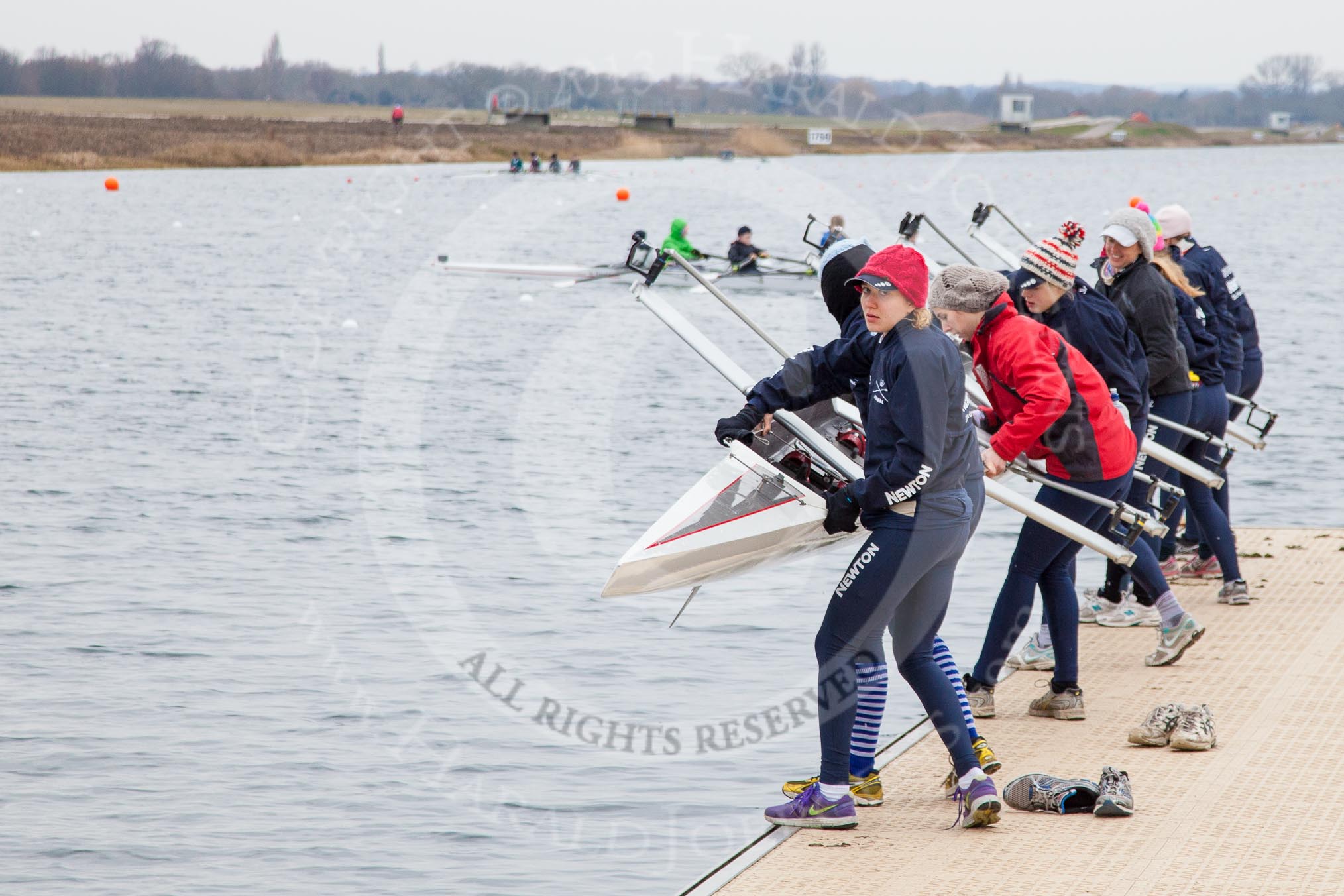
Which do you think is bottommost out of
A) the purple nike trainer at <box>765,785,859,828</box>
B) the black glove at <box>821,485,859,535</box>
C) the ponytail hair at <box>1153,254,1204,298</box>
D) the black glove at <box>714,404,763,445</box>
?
the purple nike trainer at <box>765,785,859,828</box>

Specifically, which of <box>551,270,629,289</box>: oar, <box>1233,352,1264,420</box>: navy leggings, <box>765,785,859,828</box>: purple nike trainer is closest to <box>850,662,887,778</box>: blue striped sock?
<box>765,785,859,828</box>: purple nike trainer

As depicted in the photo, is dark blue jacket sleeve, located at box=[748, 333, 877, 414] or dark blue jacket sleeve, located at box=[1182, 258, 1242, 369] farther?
dark blue jacket sleeve, located at box=[1182, 258, 1242, 369]

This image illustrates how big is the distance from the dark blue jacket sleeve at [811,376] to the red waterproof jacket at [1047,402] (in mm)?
826

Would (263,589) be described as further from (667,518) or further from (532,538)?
(667,518)

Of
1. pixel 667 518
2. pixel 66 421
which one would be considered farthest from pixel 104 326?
pixel 667 518

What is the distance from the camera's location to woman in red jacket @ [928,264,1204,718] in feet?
17.9

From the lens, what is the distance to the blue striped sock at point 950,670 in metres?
4.96

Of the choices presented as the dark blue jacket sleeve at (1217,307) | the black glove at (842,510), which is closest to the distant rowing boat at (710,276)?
the dark blue jacket sleeve at (1217,307)

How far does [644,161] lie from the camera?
90750mm

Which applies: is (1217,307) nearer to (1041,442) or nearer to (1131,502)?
(1131,502)

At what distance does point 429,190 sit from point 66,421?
1955 inches

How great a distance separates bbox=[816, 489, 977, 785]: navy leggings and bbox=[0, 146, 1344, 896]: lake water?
1253 mm

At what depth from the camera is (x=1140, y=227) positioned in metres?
6.85

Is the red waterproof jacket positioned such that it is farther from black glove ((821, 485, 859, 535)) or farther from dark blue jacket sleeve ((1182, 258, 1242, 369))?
dark blue jacket sleeve ((1182, 258, 1242, 369))
